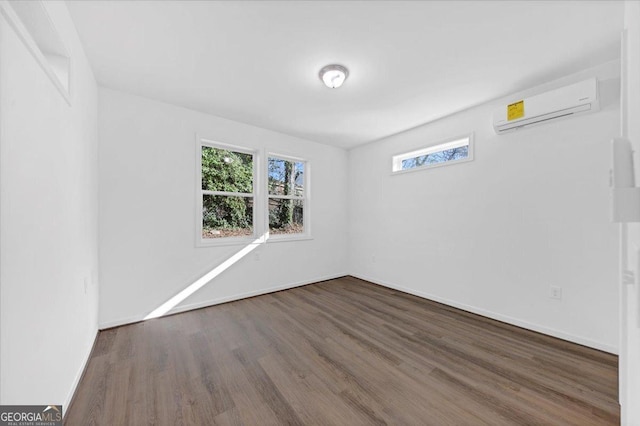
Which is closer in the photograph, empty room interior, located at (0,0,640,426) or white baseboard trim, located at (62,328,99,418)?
empty room interior, located at (0,0,640,426)

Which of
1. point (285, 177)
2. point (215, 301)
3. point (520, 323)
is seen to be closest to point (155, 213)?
point (215, 301)

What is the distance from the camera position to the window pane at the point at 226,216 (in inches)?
132

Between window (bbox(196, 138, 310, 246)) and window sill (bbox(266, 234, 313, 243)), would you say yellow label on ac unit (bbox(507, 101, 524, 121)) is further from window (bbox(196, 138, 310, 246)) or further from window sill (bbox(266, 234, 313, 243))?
window sill (bbox(266, 234, 313, 243))

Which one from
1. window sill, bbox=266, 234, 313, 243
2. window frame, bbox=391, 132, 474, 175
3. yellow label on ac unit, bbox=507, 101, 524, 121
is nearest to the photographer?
yellow label on ac unit, bbox=507, 101, 524, 121

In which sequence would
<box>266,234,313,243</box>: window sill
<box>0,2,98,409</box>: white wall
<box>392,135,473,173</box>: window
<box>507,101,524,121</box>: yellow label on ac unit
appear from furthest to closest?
<box>266,234,313,243</box>: window sill
<box>392,135,473,173</box>: window
<box>507,101,524,121</box>: yellow label on ac unit
<box>0,2,98,409</box>: white wall

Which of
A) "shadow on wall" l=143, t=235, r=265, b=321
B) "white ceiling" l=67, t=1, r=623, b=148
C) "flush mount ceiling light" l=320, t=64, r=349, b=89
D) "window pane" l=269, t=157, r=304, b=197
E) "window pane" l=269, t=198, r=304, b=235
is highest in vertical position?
"white ceiling" l=67, t=1, r=623, b=148

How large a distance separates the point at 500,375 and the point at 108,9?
374 cm

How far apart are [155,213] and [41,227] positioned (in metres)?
1.65

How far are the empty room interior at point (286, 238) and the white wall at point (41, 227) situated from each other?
0.01 metres

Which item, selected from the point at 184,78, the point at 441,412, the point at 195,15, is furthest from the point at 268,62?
the point at 441,412

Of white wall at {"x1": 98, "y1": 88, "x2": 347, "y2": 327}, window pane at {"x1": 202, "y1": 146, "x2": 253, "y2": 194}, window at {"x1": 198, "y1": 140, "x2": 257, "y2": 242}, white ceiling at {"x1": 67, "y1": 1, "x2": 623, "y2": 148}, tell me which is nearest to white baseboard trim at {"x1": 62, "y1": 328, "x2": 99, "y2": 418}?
white wall at {"x1": 98, "y1": 88, "x2": 347, "y2": 327}

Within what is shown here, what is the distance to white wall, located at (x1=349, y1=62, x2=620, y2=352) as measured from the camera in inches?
85.3

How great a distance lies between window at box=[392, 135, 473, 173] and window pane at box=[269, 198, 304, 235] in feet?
5.79

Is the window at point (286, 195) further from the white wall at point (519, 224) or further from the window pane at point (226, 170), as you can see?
the white wall at point (519, 224)
